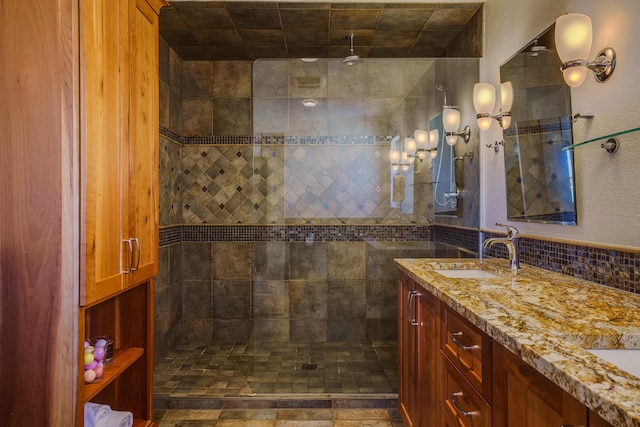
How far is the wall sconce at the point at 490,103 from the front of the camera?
2.17m

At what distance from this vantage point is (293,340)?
10.5 ft

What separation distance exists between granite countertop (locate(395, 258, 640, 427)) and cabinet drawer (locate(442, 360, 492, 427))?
0.24m

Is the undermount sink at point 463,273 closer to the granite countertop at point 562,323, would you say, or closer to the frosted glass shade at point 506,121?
the granite countertop at point 562,323

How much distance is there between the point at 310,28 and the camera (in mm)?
2900

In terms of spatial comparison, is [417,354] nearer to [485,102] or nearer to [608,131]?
[608,131]

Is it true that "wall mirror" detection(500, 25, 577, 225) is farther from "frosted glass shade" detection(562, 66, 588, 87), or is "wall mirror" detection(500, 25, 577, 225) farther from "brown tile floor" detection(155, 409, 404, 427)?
"brown tile floor" detection(155, 409, 404, 427)

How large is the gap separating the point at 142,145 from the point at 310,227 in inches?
66.7

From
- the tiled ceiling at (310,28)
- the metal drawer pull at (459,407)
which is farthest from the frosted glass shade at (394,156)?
the metal drawer pull at (459,407)

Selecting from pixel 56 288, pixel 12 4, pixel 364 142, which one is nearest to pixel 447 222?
pixel 364 142

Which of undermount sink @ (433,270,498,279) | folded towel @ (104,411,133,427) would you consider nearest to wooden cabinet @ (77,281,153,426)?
folded towel @ (104,411,133,427)

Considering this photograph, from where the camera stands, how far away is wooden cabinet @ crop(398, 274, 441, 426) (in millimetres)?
1691

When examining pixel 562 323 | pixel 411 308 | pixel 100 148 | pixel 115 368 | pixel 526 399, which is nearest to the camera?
pixel 526 399

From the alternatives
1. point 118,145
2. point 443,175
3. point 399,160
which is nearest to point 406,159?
point 399,160

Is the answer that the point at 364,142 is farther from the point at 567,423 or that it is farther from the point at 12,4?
the point at 567,423
